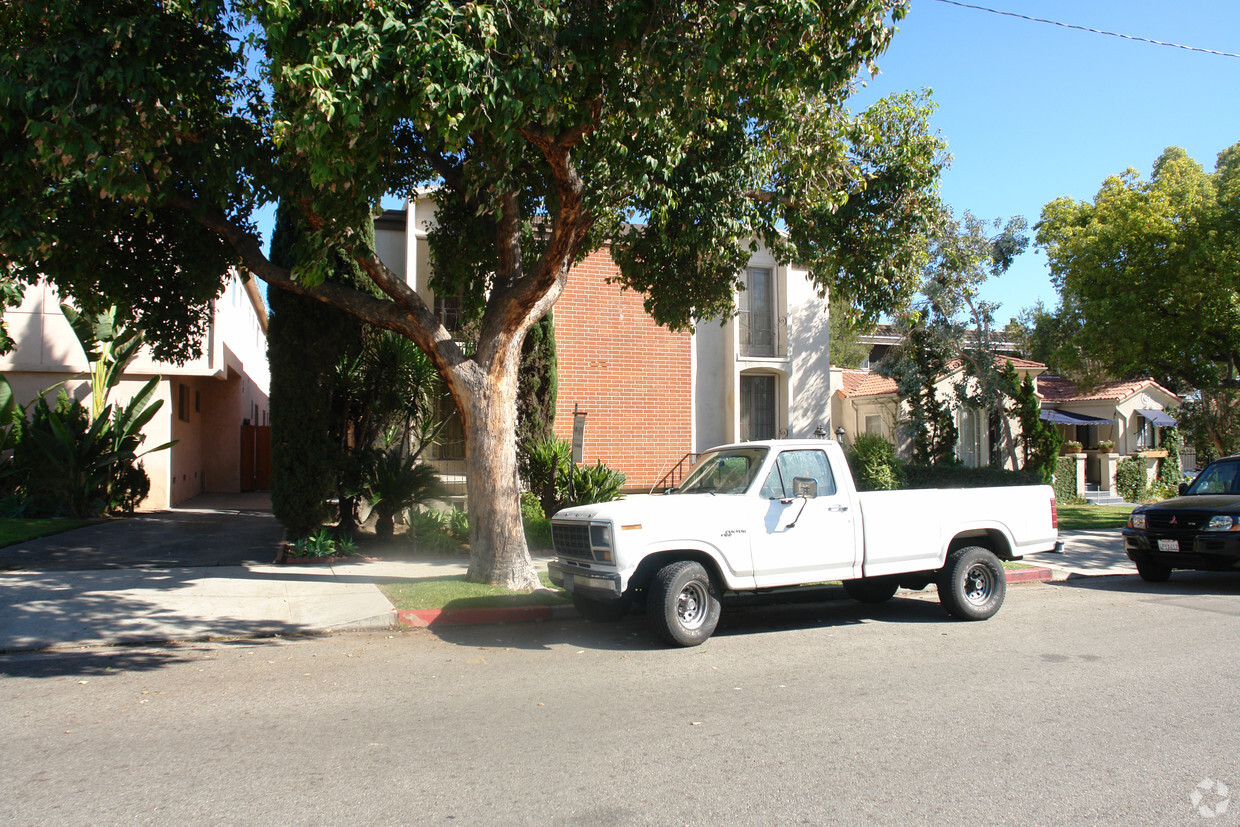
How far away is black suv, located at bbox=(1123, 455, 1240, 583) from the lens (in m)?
10.6

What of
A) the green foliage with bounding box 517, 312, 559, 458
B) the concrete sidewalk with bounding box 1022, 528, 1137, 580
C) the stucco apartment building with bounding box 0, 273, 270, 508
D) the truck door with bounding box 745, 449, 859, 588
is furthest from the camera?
the stucco apartment building with bounding box 0, 273, 270, 508

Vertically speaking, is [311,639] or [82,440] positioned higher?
[82,440]

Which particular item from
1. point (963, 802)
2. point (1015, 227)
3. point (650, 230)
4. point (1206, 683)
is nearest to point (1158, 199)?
point (1015, 227)

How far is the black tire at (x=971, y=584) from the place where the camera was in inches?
338

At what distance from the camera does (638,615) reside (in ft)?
29.9

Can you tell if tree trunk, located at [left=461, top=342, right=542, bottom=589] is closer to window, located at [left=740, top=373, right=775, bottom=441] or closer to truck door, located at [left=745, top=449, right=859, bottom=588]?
truck door, located at [left=745, top=449, right=859, bottom=588]

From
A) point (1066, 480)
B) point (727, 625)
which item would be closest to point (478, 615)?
point (727, 625)

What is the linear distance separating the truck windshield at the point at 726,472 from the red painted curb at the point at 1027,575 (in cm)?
559

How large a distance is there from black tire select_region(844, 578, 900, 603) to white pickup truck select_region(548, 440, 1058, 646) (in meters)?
0.15

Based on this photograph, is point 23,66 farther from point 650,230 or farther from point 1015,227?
point 1015,227

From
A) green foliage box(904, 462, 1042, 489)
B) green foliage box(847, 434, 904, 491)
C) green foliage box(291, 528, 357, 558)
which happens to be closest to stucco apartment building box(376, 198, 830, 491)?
green foliage box(847, 434, 904, 491)

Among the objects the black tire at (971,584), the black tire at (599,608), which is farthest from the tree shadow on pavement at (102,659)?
the black tire at (971,584)

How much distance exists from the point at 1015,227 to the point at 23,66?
18842mm

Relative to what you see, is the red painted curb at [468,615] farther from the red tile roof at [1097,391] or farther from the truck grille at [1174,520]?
the red tile roof at [1097,391]
